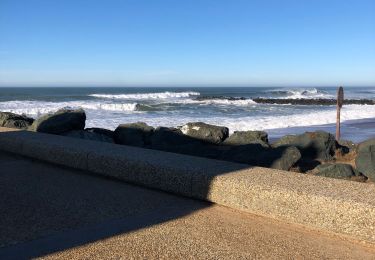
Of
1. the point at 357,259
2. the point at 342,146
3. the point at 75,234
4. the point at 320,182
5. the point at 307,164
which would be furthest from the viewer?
the point at 342,146

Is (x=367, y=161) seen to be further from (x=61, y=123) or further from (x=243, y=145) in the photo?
(x=61, y=123)

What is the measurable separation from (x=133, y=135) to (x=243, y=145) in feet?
11.3

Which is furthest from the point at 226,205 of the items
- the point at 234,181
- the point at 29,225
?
the point at 29,225

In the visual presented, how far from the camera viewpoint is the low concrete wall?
3553 mm

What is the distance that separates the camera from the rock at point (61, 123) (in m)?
9.20

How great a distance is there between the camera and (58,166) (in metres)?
6.23

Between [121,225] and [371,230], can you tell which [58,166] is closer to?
[121,225]

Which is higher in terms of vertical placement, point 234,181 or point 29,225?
point 234,181

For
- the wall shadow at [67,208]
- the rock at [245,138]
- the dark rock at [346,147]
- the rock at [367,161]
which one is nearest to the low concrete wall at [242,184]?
the wall shadow at [67,208]

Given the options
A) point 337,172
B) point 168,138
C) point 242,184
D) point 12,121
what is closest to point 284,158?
point 337,172

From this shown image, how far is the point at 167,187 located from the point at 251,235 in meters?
1.46

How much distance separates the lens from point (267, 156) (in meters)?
6.99

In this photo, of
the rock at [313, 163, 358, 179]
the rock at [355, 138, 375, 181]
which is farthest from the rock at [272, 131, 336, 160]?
the rock at [313, 163, 358, 179]

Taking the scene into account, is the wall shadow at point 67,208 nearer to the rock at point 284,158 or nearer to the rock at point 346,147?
the rock at point 284,158
